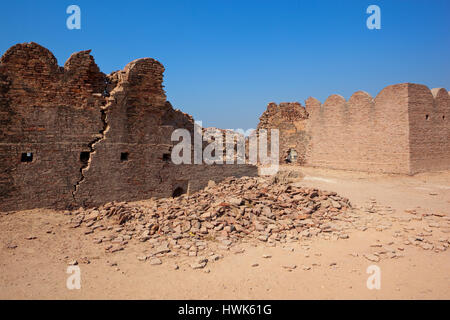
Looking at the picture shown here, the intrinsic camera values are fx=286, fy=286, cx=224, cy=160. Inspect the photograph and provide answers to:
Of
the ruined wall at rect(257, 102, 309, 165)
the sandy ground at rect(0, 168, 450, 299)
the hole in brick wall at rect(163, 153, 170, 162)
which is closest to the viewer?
the sandy ground at rect(0, 168, 450, 299)

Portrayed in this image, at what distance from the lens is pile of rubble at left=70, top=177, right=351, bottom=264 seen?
6.27 m

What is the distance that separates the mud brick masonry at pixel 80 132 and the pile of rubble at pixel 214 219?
696mm

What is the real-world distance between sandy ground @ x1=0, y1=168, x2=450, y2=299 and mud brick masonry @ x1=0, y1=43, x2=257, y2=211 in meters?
Answer: 0.93

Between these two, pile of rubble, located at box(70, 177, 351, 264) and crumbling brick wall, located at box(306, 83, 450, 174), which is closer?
pile of rubble, located at box(70, 177, 351, 264)

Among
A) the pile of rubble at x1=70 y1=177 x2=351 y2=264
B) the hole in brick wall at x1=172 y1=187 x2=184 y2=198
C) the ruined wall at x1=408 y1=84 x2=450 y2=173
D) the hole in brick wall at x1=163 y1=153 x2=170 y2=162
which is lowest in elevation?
the pile of rubble at x1=70 y1=177 x2=351 y2=264

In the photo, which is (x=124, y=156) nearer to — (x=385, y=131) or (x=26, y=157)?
(x=26, y=157)

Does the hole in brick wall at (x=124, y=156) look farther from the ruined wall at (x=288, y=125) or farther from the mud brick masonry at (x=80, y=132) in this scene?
the ruined wall at (x=288, y=125)

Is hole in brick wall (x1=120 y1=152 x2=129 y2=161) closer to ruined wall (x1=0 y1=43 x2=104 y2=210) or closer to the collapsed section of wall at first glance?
ruined wall (x1=0 y1=43 x2=104 y2=210)

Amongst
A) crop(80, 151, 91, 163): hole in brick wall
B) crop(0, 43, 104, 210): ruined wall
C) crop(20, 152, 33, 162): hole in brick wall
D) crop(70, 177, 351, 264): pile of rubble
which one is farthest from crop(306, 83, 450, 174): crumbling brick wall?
crop(20, 152, 33, 162): hole in brick wall

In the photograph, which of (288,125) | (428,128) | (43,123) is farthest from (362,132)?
(43,123)

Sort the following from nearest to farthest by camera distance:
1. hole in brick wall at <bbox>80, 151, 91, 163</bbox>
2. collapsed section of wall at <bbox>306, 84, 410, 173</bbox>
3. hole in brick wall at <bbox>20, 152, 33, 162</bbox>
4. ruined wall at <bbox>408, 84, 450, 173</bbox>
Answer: hole in brick wall at <bbox>20, 152, 33, 162</bbox> → hole in brick wall at <bbox>80, 151, 91, 163</bbox> → ruined wall at <bbox>408, 84, 450, 173</bbox> → collapsed section of wall at <bbox>306, 84, 410, 173</bbox>

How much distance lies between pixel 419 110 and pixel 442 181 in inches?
144

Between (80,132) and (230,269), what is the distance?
A: 5.58 m
